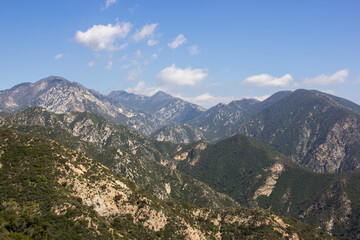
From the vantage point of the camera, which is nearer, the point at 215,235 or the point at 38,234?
the point at 38,234

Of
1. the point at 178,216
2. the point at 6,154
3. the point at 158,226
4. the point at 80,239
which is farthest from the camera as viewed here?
the point at 178,216

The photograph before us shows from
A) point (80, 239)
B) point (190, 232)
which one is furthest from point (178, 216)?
point (80, 239)

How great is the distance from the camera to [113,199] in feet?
338

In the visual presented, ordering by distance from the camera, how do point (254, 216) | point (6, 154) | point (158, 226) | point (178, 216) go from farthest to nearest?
point (254, 216) → point (178, 216) → point (158, 226) → point (6, 154)

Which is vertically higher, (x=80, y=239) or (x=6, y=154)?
(x=6, y=154)

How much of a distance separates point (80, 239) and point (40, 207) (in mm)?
15835

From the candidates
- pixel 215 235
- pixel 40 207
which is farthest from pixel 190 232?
pixel 40 207

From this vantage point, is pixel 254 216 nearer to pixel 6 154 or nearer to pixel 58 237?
pixel 58 237

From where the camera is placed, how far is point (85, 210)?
83.5m

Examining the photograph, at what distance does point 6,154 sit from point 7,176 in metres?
14.2

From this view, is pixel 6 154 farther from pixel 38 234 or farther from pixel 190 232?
pixel 190 232

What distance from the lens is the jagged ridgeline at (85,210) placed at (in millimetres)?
75625

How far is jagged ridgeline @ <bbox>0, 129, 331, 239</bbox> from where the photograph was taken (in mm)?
75625

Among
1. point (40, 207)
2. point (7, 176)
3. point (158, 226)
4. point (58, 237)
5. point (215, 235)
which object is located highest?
point (7, 176)
